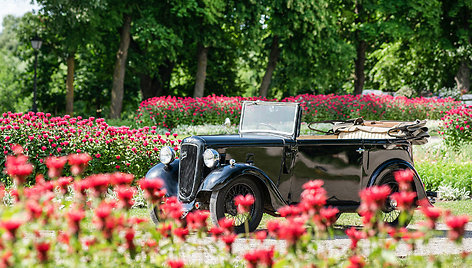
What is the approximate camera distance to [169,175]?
688 centimetres

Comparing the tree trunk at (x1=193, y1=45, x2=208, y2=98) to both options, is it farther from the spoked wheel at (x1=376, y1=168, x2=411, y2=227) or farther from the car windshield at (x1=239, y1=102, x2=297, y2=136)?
the spoked wheel at (x1=376, y1=168, x2=411, y2=227)

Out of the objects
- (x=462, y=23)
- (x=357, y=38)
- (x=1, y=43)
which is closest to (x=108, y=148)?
(x=357, y=38)

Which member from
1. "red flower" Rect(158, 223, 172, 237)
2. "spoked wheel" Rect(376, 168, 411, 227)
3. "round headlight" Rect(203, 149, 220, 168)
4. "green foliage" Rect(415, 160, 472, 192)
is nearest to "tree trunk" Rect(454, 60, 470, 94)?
"green foliage" Rect(415, 160, 472, 192)

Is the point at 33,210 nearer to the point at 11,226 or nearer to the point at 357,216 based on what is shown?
the point at 11,226

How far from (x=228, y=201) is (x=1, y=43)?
83.7 m

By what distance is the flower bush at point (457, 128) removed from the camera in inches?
586

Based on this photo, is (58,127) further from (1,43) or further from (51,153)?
(1,43)

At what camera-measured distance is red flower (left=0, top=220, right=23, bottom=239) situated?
2.15 meters

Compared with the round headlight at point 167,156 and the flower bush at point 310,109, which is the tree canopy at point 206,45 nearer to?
the flower bush at point 310,109

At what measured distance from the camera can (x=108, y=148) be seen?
959 centimetres

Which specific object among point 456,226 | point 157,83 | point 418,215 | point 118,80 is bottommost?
point 456,226

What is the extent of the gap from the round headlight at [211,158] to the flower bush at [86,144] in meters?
3.17

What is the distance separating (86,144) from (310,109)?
13536 mm

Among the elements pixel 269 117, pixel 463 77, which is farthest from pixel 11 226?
pixel 463 77
